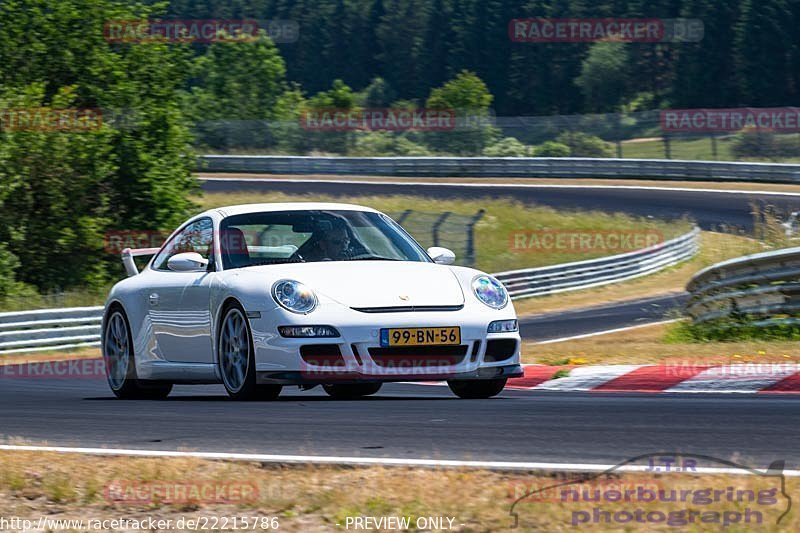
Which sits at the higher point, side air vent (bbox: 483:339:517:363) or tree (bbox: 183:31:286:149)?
side air vent (bbox: 483:339:517:363)

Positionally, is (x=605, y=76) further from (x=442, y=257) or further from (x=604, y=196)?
(x=442, y=257)

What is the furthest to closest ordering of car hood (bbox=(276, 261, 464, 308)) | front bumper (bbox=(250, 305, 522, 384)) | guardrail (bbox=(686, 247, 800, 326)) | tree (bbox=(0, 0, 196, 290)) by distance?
1. tree (bbox=(0, 0, 196, 290))
2. guardrail (bbox=(686, 247, 800, 326))
3. car hood (bbox=(276, 261, 464, 308))
4. front bumper (bbox=(250, 305, 522, 384))

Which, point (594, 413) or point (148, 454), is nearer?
point (148, 454)

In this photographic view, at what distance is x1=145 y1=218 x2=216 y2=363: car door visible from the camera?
856 centimetres

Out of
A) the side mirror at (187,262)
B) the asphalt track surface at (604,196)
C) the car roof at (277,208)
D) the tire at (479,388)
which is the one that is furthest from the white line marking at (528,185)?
the side mirror at (187,262)

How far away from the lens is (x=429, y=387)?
35.8 ft

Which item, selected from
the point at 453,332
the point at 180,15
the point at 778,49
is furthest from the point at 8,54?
the point at 180,15

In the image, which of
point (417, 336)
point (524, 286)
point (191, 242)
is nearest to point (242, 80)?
point (524, 286)

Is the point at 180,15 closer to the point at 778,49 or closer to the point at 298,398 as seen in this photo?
the point at 778,49

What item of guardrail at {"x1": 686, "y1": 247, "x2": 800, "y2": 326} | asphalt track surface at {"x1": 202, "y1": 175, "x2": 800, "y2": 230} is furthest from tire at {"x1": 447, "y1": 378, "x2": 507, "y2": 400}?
asphalt track surface at {"x1": 202, "y1": 175, "x2": 800, "y2": 230}

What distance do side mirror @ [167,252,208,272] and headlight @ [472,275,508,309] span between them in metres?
1.85

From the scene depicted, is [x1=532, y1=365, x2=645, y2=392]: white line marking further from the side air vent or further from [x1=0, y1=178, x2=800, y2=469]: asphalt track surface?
the side air vent

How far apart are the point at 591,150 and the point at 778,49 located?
36645 millimetres

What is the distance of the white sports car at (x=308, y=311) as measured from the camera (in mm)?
7648
